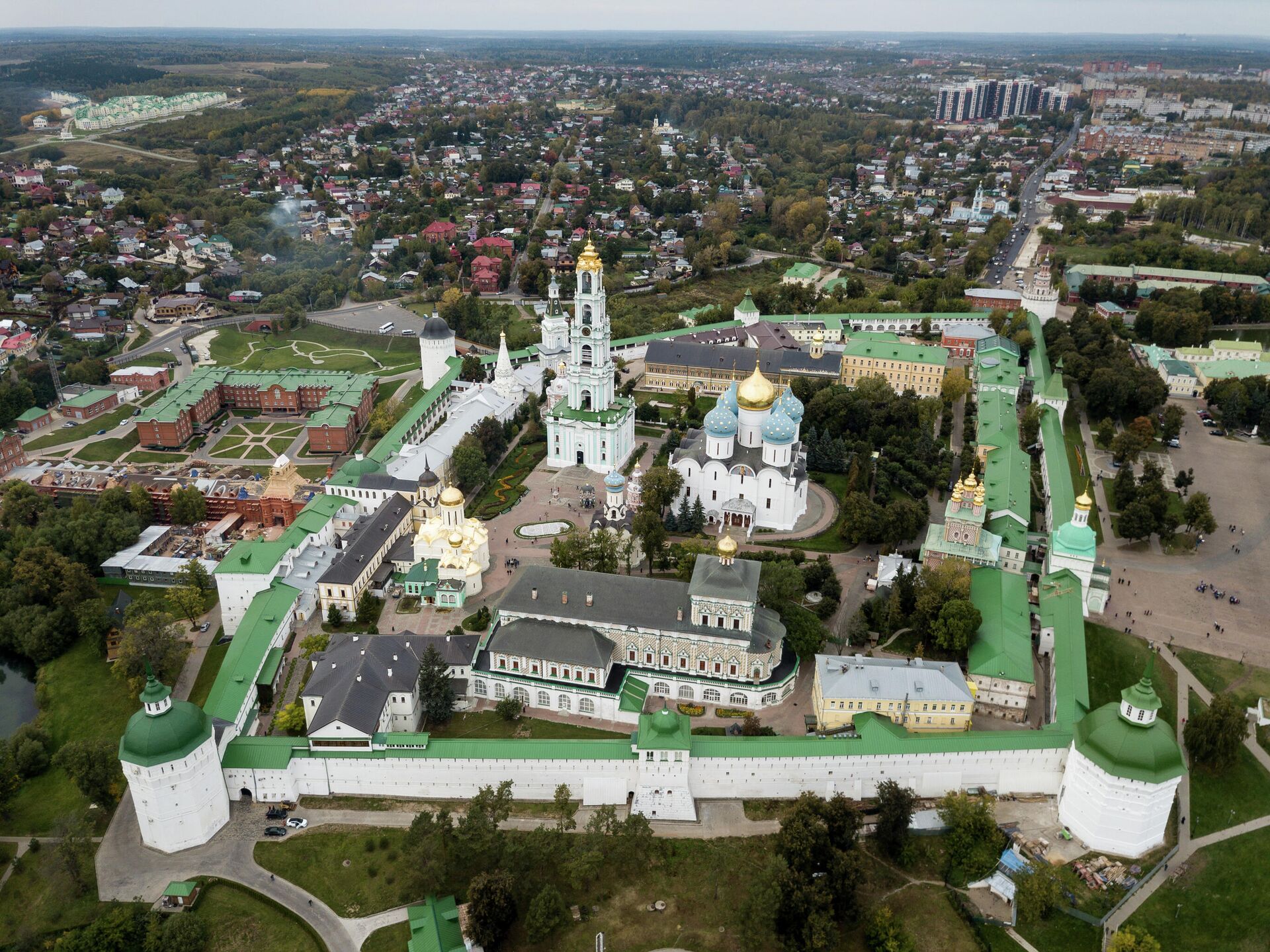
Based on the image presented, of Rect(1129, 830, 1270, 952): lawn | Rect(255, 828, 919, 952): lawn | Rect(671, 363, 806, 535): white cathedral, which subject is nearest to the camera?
Rect(1129, 830, 1270, 952): lawn

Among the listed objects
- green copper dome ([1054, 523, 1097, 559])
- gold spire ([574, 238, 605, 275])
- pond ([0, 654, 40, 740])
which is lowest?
pond ([0, 654, 40, 740])

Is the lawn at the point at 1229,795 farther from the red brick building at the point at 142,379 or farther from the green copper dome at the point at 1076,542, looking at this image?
the red brick building at the point at 142,379

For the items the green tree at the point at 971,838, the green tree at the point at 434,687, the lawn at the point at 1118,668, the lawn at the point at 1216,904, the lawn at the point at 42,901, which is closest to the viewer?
the lawn at the point at 1216,904

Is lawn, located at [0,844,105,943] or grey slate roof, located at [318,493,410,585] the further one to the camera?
grey slate roof, located at [318,493,410,585]

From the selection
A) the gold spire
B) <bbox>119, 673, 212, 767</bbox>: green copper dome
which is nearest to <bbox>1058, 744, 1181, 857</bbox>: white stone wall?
<bbox>119, 673, 212, 767</bbox>: green copper dome

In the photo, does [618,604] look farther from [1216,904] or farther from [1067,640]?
[1216,904]

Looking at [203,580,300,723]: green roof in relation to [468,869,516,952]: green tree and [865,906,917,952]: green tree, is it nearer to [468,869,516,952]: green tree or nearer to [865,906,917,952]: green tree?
[468,869,516,952]: green tree

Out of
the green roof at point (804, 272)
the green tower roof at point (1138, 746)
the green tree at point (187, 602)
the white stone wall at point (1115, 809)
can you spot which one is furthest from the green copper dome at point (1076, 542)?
the green roof at point (804, 272)
